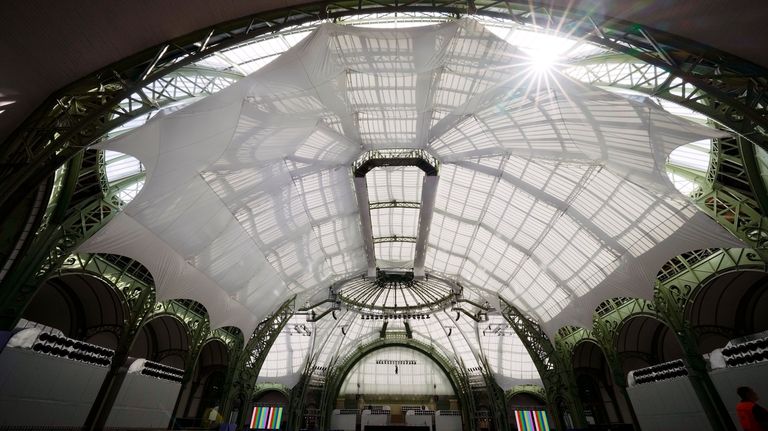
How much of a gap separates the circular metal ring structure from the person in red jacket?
3401cm

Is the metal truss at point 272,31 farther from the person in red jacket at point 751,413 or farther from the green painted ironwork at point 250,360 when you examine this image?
the green painted ironwork at point 250,360

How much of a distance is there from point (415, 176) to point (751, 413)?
2386 centimetres

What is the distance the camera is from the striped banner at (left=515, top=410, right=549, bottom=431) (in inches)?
1896

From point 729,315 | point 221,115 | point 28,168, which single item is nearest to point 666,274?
point 729,315

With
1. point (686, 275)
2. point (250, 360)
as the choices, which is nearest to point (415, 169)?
point (686, 275)

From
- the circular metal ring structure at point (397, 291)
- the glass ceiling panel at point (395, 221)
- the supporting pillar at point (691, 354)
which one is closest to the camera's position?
the supporting pillar at point (691, 354)

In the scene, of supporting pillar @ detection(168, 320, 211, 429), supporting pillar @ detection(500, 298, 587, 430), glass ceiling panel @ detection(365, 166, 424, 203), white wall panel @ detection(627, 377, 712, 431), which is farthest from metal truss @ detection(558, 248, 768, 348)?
supporting pillar @ detection(168, 320, 211, 429)

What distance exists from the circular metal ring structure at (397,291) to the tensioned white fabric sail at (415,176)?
9.48 m

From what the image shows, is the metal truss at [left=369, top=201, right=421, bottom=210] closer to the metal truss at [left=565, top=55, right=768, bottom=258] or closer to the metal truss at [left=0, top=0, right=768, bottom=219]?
the metal truss at [left=565, top=55, right=768, bottom=258]

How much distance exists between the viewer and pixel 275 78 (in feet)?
43.6

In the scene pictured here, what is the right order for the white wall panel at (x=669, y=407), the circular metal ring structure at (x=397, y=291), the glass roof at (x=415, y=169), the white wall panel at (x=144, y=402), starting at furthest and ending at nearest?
the circular metal ring structure at (x=397, y=291), the white wall panel at (x=144, y=402), the white wall panel at (x=669, y=407), the glass roof at (x=415, y=169)


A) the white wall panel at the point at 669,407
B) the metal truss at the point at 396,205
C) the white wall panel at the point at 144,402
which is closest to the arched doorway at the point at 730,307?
the white wall panel at the point at 669,407

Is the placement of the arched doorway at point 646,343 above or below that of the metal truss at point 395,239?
below

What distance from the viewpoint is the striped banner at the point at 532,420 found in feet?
158
